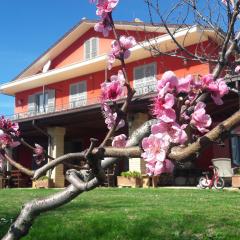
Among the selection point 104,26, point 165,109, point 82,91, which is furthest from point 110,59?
point 82,91

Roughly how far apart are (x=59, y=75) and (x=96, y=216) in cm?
2070

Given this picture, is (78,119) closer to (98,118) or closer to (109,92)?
(98,118)

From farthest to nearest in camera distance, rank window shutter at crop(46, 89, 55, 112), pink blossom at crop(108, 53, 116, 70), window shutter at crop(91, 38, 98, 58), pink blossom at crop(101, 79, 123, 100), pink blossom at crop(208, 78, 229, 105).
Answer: window shutter at crop(46, 89, 55, 112), window shutter at crop(91, 38, 98, 58), pink blossom at crop(108, 53, 116, 70), pink blossom at crop(101, 79, 123, 100), pink blossom at crop(208, 78, 229, 105)

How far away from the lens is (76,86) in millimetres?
27484

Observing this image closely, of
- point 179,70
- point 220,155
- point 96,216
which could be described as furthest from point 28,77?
point 96,216

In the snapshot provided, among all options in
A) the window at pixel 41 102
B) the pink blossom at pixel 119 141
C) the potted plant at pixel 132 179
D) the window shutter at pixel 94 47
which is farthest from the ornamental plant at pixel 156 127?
the window at pixel 41 102

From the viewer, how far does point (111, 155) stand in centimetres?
219

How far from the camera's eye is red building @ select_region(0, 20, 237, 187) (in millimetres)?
21172

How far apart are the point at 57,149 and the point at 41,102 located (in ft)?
24.0

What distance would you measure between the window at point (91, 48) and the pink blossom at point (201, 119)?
25.7 metres

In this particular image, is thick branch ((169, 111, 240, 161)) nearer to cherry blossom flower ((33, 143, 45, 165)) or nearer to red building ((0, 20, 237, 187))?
cherry blossom flower ((33, 143, 45, 165))

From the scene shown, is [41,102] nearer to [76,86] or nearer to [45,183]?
[76,86]

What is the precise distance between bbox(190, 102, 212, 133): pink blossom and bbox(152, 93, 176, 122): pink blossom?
0.36 ft

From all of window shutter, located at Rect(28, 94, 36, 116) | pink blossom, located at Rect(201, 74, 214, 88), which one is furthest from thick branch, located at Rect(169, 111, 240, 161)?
window shutter, located at Rect(28, 94, 36, 116)
